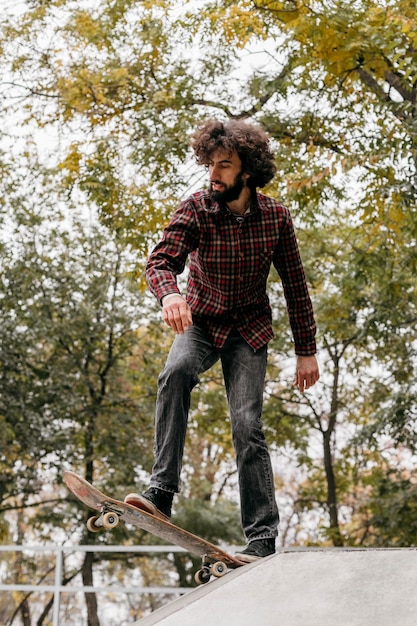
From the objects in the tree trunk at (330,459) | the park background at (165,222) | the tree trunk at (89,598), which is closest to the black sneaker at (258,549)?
the park background at (165,222)

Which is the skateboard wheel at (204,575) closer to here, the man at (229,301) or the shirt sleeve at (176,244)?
the man at (229,301)

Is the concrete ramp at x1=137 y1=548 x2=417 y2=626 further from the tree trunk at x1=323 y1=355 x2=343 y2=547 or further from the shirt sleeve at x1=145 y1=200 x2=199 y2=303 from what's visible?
the tree trunk at x1=323 y1=355 x2=343 y2=547

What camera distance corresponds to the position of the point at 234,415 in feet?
11.4

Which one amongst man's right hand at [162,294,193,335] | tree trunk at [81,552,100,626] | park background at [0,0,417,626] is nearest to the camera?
man's right hand at [162,294,193,335]

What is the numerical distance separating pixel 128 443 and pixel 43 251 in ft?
12.9

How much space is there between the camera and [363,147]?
8.75m

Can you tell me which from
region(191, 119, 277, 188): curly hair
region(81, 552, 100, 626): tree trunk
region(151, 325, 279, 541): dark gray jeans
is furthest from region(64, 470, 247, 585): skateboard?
region(81, 552, 100, 626): tree trunk

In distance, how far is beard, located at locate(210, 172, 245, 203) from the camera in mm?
3424

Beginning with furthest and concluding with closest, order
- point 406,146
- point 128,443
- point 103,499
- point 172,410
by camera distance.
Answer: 1. point 128,443
2. point 406,146
3. point 172,410
4. point 103,499

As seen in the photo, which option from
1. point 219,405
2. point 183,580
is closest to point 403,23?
point 219,405

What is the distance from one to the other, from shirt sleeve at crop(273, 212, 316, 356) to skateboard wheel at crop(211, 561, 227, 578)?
991mm

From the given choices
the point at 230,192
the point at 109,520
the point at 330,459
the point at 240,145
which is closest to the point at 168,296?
the point at 230,192

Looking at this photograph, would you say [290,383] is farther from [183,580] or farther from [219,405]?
[183,580]

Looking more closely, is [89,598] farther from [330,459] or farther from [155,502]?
[155,502]
